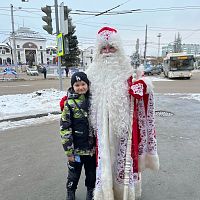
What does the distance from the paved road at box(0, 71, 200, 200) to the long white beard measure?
117 centimetres

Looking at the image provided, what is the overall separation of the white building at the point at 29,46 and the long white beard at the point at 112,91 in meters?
73.8

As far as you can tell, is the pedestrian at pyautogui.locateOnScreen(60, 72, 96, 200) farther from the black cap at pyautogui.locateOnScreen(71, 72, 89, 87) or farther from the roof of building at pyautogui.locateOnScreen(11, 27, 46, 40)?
the roof of building at pyautogui.locateOnScreen(11, 27, 46, 40)

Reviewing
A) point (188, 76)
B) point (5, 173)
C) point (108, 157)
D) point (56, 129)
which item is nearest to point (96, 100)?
point (108, 157)

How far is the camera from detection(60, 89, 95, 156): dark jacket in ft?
7.03

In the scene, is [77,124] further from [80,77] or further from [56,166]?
[56,166]

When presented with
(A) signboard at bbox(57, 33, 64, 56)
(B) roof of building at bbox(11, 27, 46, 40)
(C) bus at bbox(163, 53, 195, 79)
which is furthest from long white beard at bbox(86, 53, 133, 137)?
(B) roof of building at bbox(11, 27, 46, 40)

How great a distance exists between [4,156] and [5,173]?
692 millimetres

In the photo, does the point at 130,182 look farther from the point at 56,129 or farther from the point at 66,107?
the point at 56,129

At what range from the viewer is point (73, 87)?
7.18ft

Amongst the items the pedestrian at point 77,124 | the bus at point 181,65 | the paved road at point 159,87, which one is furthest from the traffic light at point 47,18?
the bus at point 181,65

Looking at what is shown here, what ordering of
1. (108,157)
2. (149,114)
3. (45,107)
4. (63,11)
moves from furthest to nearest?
(63,11)
(45,107)
(149,114)
(108,157)

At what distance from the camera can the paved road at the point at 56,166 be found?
271 cm

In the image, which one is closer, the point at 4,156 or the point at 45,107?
the point at 4,156

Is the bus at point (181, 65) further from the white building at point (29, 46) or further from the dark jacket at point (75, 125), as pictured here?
the white building at point (29, 46)
